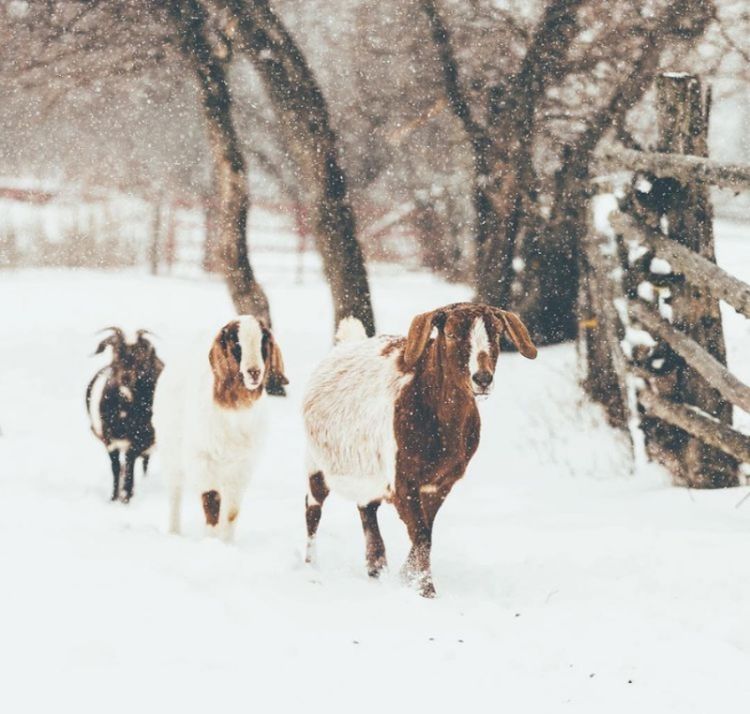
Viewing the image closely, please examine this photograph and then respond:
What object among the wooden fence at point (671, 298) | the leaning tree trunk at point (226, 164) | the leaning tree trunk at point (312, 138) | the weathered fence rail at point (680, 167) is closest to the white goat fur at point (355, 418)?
the wooden fence at point (671, 298)

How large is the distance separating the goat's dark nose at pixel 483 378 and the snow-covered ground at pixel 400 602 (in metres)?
0.95

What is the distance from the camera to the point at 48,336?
1514 cm

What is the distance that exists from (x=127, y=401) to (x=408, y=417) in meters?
4.25

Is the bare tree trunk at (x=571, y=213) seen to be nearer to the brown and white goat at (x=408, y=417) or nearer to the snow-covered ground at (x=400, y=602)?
the snow-covered ground at (x=400, y=602)

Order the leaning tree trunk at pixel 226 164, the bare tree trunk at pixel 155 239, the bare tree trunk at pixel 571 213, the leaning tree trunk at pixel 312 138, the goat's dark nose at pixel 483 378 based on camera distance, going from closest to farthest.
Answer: the goat's dark nose at pixel 483 378 < the bare tree trunk at pixel 571 213 < the leaning tree trunk at pixel 312 138 < the leaning tree trunk at pixel 226 164 < the bare tree trunk at pixel 155 239

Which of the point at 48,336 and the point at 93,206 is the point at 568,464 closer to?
the point at 48,336

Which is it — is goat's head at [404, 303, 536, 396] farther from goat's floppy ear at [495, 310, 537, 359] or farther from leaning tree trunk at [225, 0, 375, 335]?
leaning tree trunk at [225, 0, 375, 335]

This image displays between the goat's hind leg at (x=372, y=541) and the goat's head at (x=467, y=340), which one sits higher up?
the goat's head at (x=467, y=340)

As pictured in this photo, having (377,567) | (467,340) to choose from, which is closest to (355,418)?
(377,567)

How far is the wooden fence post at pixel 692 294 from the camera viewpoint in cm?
628

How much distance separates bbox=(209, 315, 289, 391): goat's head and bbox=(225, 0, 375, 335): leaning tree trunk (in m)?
5.61

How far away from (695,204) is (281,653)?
12.6 feet

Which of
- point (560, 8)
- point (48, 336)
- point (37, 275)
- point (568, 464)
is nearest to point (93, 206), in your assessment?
point (37, 275)

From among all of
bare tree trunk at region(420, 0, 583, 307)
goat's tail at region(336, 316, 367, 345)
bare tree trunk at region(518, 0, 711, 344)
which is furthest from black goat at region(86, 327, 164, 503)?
bare tree trunk at region(420, 0, 583, 307)
